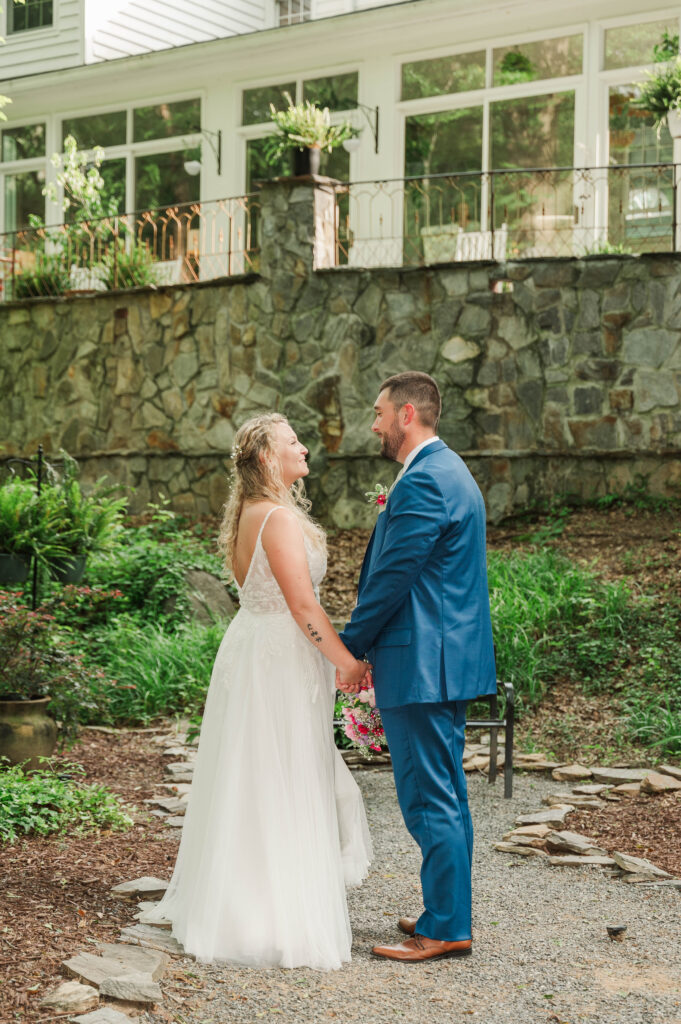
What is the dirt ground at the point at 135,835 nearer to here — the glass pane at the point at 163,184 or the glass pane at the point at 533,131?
the glass pane at the point at 533,131

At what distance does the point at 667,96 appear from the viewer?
1210 cm

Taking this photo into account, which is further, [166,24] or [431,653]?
[166,24]

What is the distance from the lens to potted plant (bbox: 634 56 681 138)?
468 inches

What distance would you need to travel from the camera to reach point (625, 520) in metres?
10.4

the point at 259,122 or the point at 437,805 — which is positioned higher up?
the point at 259,122

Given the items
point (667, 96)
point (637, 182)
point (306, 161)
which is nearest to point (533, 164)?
point (637, 182)

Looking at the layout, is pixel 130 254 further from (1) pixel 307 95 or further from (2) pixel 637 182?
(2) pixel 637 182

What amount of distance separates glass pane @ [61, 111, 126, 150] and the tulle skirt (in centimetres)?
1485

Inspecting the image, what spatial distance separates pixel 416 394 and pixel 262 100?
43.9ft

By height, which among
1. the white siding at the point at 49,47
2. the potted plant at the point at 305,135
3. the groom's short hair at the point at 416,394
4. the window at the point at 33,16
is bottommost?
the groom's short hair at the point at 416,394

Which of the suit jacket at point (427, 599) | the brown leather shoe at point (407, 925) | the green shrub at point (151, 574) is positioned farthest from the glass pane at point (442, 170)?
the brown leather shoe at point (407, 925)

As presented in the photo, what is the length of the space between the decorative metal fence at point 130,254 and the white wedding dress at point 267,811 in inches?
383

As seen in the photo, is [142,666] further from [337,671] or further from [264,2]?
[264,2]

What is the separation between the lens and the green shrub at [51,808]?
526cm
